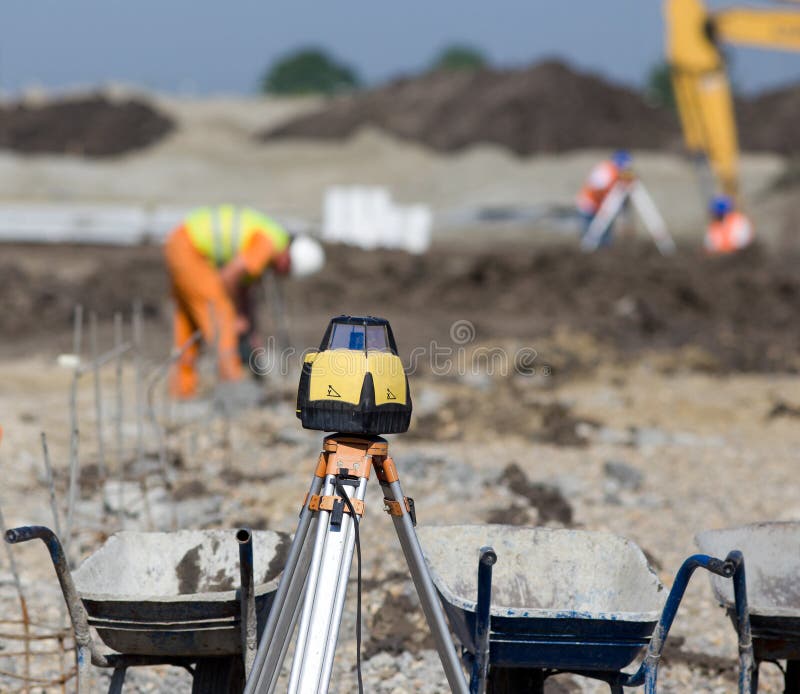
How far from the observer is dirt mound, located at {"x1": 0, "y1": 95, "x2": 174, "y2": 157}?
32250 mm

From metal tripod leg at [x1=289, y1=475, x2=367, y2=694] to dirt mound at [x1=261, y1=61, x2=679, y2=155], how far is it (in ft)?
98.7

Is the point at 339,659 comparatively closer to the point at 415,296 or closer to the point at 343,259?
the point at 415,296

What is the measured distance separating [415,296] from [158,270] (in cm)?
328

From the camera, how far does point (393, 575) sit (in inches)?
179

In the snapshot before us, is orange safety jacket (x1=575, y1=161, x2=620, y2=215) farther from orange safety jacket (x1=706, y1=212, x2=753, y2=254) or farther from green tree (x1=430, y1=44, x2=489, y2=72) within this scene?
green tree (x1=430, y1=44, x2=489, y2=72)

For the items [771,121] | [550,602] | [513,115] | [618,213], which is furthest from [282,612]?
[771,121]

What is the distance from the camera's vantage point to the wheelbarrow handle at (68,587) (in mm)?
2463

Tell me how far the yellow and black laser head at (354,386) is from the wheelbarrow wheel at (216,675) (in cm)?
81

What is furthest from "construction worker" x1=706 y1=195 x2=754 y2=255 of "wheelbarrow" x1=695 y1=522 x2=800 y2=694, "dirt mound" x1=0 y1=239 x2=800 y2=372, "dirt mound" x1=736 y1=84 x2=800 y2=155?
"dirt mound" x1=736 y1=84 x2=800 y2=155

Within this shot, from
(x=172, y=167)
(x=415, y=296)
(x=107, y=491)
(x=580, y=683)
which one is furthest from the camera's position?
(x=172, y=167)

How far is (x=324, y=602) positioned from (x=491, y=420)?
538 centimetres

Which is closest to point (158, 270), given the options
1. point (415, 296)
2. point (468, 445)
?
point (415, 296)

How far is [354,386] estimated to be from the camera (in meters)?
2.49

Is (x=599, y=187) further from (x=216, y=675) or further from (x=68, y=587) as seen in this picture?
(x=68, y=587)
